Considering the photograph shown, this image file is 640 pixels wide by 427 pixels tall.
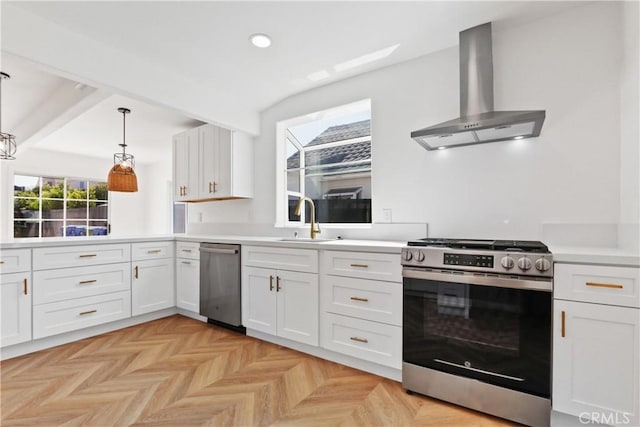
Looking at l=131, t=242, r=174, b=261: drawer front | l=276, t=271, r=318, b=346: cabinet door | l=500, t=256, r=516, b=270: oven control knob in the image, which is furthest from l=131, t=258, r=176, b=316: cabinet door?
l=500, t=256, r=516, b=270: oven control knob

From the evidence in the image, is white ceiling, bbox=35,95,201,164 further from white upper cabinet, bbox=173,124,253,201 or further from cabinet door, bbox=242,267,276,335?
cabinet door, bbox=242,267,276,335

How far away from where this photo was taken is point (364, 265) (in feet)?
7.13

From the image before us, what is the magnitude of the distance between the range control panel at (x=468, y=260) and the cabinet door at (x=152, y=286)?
2.92 m

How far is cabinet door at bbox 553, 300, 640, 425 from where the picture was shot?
4.67 feet

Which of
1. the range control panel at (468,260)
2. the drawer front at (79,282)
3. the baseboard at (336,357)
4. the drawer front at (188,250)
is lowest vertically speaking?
the baseboard at (336,357)

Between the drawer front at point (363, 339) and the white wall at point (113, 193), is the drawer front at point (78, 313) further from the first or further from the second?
the white wall at point (113, 193)

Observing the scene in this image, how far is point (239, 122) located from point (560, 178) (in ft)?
9.42

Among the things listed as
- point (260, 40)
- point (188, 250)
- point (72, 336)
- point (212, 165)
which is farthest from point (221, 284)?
point (260, 40)

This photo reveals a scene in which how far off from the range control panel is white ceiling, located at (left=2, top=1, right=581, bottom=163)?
1.59 metres

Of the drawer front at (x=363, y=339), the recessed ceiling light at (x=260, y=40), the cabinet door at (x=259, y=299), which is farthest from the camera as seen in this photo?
the cabinet door at (x=259, y=299)

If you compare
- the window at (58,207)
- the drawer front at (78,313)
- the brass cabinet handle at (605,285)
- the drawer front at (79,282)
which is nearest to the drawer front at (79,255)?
the drawer front at (79,282)

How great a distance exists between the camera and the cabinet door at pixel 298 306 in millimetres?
2416

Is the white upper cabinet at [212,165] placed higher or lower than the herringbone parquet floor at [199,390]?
higher

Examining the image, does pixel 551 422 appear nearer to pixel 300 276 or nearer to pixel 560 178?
pixel 560 178
